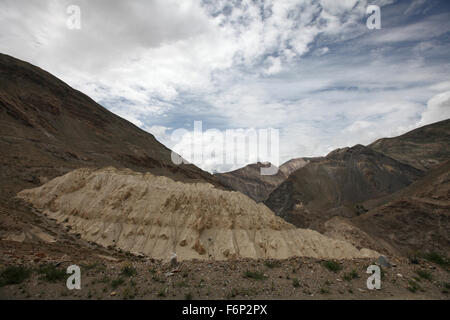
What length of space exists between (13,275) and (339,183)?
85.8 metres

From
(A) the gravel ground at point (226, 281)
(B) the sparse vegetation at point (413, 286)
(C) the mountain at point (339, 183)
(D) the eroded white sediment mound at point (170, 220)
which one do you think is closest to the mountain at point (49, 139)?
(D) the eroded white sediment mound at point (170, 220)

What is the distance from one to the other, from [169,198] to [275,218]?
34.4ft

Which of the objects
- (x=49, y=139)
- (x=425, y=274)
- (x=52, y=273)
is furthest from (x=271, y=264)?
(x=49, y=139)

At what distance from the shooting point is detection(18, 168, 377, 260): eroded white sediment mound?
19922mm

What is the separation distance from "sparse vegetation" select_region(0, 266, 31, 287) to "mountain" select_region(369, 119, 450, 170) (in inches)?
4261

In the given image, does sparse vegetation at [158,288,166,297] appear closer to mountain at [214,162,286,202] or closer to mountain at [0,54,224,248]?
mountain at [0,54,224,248]

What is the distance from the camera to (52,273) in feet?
22.4

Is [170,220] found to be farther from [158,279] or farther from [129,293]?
[129,293]

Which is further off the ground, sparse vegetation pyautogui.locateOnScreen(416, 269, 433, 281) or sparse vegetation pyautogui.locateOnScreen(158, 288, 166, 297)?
sparse vegetation pyautogui.locateOnScreen(158, 288, 166, 297)

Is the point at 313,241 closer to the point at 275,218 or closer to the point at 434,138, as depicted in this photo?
the point at 275,218

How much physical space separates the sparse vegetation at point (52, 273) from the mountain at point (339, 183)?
212 ft

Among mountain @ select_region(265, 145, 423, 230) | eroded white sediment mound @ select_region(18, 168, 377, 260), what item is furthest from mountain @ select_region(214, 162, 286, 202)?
eroded white sediment mound @ select_region(18, 168, 377, 260)
